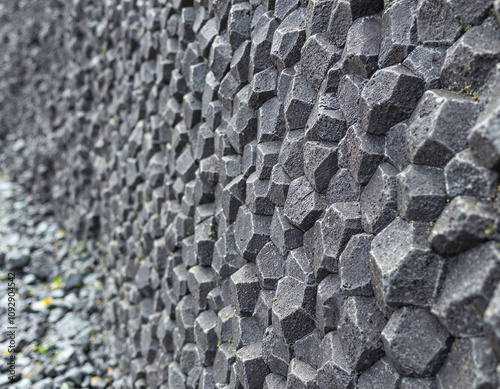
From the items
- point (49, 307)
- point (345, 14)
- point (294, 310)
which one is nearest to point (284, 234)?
point (294, 310)

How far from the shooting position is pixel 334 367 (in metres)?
1.70

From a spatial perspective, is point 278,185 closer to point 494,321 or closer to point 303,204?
point 303,204

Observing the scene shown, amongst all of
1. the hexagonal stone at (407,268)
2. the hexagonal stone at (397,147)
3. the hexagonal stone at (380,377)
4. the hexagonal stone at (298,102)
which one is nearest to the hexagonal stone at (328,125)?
the hexagonal stone at (298,102)

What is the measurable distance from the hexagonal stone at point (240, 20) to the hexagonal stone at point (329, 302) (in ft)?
4.54

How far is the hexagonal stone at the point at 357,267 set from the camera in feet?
5.37

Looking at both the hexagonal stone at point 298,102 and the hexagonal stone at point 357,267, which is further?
the hexagonal stone at point 298,102

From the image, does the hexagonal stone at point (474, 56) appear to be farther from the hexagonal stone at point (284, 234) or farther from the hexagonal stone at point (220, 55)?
the hexagonal stone at point (220, 55)

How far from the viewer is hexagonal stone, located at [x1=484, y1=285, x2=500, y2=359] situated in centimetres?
116

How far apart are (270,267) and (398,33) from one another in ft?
3.66

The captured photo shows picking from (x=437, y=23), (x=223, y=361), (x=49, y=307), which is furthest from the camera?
(x=49, y=307)

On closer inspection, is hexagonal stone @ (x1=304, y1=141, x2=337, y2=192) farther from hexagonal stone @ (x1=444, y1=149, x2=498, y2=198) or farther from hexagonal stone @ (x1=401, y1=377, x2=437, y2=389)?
hexagonal stone @ (x1=401, y1=377, x2=437, y2=389)

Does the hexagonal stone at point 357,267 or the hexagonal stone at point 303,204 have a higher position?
the hexagonal stone at point 303,204

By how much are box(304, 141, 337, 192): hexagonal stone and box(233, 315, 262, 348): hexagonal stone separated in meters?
0.79

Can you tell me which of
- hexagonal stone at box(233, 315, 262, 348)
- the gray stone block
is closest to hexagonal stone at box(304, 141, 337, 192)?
the gray stone block
